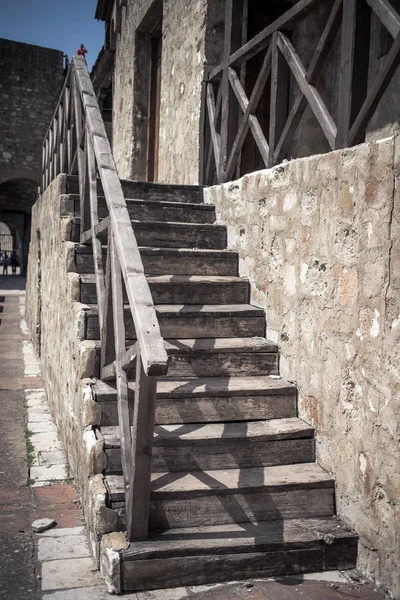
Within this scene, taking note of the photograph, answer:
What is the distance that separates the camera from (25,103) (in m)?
18.3

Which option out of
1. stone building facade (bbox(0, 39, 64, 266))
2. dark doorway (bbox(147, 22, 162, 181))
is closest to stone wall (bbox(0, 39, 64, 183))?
stone building facade (bbox(0, 39, 64, 266))

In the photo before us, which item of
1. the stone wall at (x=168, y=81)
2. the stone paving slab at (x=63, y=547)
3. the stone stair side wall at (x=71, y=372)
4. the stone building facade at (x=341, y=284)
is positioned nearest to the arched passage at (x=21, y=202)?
the stone wall at (x=168, y=81)

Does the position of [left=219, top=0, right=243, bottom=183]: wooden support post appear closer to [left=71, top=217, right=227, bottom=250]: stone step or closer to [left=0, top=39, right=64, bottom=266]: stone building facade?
[left=71, top=217, right=227, bottom=250]: stone step

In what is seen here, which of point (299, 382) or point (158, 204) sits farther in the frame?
point (158, 204)

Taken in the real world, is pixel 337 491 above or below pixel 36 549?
above

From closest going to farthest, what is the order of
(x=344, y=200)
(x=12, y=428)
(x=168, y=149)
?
(x=344, y=200)
(x=12, y=428)
(x=168, y=149)

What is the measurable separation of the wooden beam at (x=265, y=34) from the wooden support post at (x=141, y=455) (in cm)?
217

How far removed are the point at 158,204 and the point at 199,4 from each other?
2.12m

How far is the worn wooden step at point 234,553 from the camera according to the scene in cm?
240

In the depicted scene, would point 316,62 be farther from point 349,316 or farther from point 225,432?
point 225,432

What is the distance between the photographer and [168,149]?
6379 mm

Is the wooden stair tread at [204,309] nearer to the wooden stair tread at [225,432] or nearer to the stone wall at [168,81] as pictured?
the wooden stair tread at [225,432]

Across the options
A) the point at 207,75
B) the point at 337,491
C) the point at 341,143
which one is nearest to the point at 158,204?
the point at 207,75

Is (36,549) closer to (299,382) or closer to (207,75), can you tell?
(299,382)
